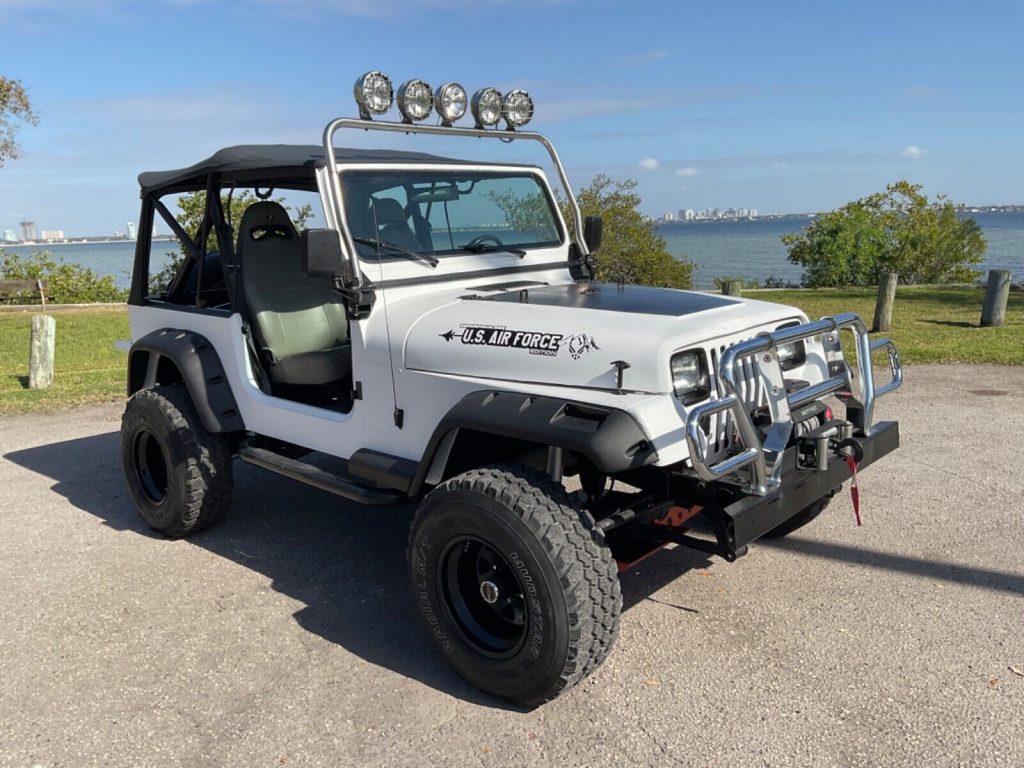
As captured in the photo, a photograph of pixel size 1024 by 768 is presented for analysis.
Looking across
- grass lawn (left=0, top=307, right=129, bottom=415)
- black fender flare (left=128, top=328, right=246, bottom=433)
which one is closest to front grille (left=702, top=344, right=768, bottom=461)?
black fender flare (left=128, top=328, right=246, bottom=433)

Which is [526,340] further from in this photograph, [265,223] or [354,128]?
[265,223]

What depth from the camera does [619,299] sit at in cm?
372

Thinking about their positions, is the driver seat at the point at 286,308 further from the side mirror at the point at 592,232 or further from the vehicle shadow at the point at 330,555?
the side mirror at the point at 592,232

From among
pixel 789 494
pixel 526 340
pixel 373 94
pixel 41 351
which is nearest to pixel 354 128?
pixel 373 94

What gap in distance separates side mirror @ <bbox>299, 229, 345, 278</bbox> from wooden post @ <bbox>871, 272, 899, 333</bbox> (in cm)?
937

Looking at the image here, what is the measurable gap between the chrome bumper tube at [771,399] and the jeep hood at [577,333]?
217 mm

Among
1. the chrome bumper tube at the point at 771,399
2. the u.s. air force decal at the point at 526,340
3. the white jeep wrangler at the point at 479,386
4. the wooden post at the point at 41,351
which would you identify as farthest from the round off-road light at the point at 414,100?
the wooden post at the point at 41,351

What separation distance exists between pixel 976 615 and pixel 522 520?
217cm

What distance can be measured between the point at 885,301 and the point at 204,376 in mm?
9385

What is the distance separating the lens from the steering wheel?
4.42m

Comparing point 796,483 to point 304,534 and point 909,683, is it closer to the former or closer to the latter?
point 909,683

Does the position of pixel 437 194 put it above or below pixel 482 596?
above

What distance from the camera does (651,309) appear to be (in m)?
3.44

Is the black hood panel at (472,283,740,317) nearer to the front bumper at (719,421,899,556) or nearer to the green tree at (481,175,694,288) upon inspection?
the front bumper at (719,421,899,556)
